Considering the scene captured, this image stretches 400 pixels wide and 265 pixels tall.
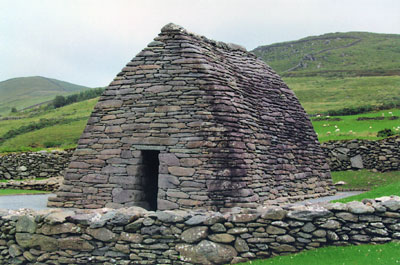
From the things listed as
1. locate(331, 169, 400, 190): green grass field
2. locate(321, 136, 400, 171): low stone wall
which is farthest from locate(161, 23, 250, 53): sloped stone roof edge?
locate(321, 136, 400, 171): low stone wall

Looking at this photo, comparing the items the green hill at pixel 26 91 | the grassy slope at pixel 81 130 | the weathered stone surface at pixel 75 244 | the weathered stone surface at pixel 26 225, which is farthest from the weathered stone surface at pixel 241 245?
the green hill at pixel 26 91

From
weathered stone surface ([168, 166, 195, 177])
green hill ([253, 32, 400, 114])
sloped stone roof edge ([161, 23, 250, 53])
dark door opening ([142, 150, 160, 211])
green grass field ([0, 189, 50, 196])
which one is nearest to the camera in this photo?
weathered stone surface ([168, 166, 195, 177])

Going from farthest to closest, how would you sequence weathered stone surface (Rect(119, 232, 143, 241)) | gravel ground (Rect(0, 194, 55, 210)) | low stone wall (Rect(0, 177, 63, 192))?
low stone wall (Rect(0, 177, 63, 192)), gravel ground (Rect(0, 194, 55, 210)), weathered stone surface (Rect(119, 232, 143, 241))

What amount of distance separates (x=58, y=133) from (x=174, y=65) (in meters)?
36.1

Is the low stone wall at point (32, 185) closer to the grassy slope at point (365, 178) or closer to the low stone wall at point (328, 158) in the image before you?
the low stone wall at point (328, 158)

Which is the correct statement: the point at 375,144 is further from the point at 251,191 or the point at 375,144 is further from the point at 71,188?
the point at 71,188

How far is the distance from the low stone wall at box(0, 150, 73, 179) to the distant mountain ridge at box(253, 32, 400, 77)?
77.5 meters

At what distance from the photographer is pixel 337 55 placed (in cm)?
11881

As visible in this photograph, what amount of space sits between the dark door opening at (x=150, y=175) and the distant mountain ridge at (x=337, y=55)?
81514mm

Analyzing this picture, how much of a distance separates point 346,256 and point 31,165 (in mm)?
18747

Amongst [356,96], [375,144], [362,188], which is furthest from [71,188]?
[356,96]

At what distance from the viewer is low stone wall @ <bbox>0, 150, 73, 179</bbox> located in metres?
20.9

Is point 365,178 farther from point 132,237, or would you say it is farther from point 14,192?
point 14,192

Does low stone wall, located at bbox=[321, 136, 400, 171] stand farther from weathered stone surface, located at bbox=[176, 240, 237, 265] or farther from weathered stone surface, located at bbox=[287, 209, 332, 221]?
weathered stone surface, located at bbox=[176, 240, 237, 265]
